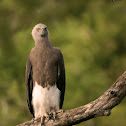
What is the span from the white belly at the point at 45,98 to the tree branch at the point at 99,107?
4.01ft

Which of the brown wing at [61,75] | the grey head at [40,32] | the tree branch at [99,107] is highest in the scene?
the grey head at [40,32]

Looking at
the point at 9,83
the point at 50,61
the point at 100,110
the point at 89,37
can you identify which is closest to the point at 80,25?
the point at 89,37

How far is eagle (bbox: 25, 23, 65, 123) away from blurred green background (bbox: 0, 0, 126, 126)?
334 cm

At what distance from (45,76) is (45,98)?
441 mm

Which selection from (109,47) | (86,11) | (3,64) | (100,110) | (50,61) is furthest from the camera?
(86,11)

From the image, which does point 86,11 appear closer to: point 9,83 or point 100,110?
point 9,83

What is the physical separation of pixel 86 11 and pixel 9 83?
500 cm

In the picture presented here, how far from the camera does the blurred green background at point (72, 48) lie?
1226 cm

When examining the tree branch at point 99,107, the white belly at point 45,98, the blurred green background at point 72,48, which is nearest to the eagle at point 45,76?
the white belly at point 45,98

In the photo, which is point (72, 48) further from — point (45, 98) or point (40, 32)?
point (45, 98)

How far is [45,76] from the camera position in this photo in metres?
8.09

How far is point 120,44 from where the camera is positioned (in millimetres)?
14688

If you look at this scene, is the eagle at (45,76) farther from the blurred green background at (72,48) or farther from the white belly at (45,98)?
the blurred green background at (72,48)

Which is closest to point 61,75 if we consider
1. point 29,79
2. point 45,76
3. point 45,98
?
point 45,76
